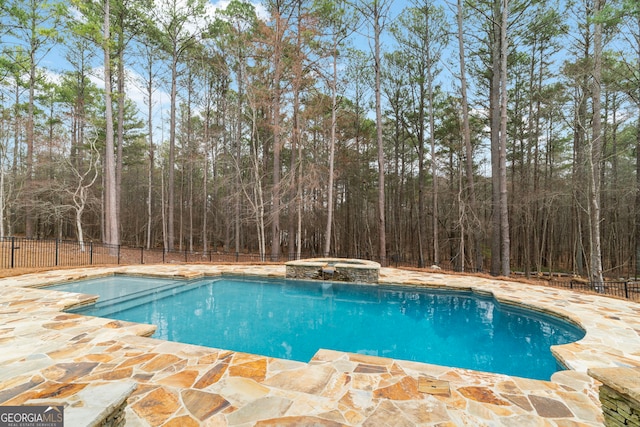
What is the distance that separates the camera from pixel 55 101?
16.3m

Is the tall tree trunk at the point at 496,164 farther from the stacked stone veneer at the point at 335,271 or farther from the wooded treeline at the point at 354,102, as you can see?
the stacked stone veneer at the point at 335,271

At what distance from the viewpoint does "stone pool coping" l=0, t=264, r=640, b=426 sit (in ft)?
6.63

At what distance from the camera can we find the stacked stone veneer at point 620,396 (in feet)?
5.04

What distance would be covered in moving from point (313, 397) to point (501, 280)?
27.1 ft

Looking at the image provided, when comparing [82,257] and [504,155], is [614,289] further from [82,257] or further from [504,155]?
[82,257]

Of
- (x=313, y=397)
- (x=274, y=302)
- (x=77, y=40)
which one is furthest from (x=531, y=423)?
(x=77, y=40)

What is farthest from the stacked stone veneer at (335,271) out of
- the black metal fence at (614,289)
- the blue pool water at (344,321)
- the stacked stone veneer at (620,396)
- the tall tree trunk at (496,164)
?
the stacked stone veneer at (620,396)

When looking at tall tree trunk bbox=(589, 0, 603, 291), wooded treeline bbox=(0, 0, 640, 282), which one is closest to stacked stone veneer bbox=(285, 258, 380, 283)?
wooded treeline bbox=(0, 0, 640, 282)

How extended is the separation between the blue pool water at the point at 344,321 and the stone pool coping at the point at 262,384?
0.77 meters

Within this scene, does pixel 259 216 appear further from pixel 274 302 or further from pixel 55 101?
pixel 55 101

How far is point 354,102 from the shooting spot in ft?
55.5

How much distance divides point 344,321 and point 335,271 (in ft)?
9.91

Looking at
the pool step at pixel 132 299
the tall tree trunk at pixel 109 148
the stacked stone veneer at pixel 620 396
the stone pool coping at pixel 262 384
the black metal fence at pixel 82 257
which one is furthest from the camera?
the tall tree trunk at pixel 109 148

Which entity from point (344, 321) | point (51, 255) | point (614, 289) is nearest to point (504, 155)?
point (614, 289)
